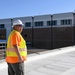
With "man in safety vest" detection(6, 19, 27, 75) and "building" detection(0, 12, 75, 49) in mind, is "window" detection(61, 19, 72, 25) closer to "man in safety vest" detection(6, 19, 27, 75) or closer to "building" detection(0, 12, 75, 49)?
"building" detection(0, 12, 75, 49)

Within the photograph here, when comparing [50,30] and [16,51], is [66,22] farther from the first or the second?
[16,51]

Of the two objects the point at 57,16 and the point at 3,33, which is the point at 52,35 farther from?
the point at 3,33

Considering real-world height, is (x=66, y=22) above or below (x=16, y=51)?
above

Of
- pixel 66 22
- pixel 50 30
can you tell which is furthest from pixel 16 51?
pixel 50 30

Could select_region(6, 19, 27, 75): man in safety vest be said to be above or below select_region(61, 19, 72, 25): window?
below

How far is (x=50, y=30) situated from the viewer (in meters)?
59.9

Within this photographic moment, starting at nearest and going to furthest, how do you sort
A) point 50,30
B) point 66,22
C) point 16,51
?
point 16,51 < point 66,22 < point 50,30

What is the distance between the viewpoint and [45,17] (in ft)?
198

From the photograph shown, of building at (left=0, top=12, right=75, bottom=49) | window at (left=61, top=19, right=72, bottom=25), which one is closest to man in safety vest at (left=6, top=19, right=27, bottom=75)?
building at (left=0, top=12, right=75, bottom=49)

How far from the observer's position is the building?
186ft

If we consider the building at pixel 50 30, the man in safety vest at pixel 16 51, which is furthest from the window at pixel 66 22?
the man in safety vest at pixel 16 51

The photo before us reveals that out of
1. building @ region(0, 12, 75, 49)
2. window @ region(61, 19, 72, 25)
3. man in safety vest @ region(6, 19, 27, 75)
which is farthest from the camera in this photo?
window @ region(61, 19, 72, 25)

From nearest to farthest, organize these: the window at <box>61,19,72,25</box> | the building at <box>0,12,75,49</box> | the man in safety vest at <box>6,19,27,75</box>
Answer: the man in safety vest at <box>6,19,27,75</box>
the building at <box>0,12,75,49</box>
the window at <box>61,19,72,25</box>

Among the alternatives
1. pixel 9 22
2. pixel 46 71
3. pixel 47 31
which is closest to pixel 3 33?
pixel 9 22
